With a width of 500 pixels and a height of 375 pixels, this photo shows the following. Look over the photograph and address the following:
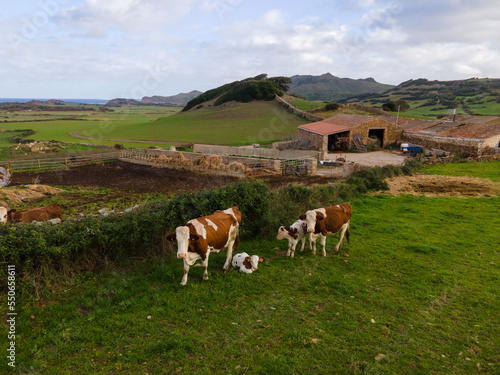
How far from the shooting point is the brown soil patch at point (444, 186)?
15.6m

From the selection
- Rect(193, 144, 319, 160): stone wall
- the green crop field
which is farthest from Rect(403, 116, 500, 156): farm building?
the green crop field

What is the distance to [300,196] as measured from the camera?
1235cm

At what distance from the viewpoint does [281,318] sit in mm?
5668

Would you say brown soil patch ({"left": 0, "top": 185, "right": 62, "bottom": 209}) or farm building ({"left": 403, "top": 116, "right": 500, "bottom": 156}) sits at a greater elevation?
farm building ({"left": 403, "top": 116, "right": 500, "bottom": 156})

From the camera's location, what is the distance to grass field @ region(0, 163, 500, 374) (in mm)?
4613

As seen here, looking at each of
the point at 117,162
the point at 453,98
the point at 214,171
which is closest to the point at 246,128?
the point at 117,162

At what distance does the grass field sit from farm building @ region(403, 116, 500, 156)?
2247cm

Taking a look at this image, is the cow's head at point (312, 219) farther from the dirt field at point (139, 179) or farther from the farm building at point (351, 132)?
the farm building at point (351, 132)

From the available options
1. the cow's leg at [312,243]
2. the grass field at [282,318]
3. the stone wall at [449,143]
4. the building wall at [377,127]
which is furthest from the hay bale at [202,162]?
the stone wall at [449,143]

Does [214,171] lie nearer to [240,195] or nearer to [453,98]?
[240,195]

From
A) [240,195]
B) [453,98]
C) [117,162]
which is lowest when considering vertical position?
[117,162]

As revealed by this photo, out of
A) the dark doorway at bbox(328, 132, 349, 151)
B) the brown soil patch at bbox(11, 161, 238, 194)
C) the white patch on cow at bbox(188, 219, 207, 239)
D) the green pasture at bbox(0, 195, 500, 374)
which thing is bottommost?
the brown soil patch at bbox(11, 161, 238, 194)

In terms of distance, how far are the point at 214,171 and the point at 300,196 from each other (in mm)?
13987

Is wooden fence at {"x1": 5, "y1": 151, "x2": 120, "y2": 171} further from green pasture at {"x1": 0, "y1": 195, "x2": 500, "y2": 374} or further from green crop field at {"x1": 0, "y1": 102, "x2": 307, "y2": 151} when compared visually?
green pasture at {"x1": 0, "y1": 195, "x2": 500, "y2": 374}
